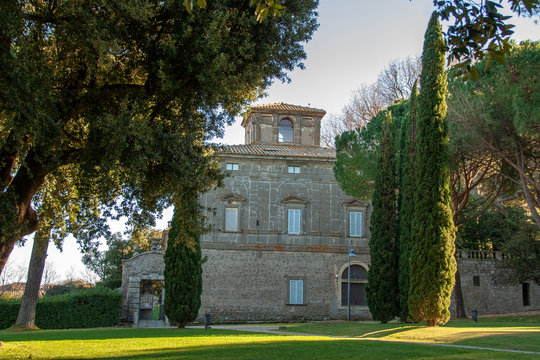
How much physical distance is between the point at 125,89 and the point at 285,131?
23.1 m

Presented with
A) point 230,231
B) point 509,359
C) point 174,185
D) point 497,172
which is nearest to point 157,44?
point 174,185

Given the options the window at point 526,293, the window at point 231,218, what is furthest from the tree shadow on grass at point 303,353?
the window at point 526,293

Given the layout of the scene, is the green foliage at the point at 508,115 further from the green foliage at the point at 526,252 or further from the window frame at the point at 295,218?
the window frame at the point at 295,218

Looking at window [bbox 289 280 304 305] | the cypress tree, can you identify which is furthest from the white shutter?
the cypress tree

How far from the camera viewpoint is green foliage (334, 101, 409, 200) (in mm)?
26312

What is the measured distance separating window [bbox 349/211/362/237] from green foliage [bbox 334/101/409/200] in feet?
9.12

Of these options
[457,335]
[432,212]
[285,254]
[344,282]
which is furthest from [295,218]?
[457,335]

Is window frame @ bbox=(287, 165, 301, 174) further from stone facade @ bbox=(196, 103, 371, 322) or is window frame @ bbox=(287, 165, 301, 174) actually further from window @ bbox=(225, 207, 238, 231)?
window @ bbox=(225, 207, 238, 231)

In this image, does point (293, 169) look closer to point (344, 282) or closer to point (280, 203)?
point (280, 203)

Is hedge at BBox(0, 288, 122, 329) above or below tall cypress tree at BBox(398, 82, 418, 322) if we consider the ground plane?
below

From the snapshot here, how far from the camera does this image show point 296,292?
29.7 meters

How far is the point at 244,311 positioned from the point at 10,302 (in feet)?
36.9

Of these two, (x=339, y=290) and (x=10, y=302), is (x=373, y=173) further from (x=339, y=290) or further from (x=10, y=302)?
(x=10, y=302)

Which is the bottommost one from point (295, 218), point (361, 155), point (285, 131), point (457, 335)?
point (457, 335)
